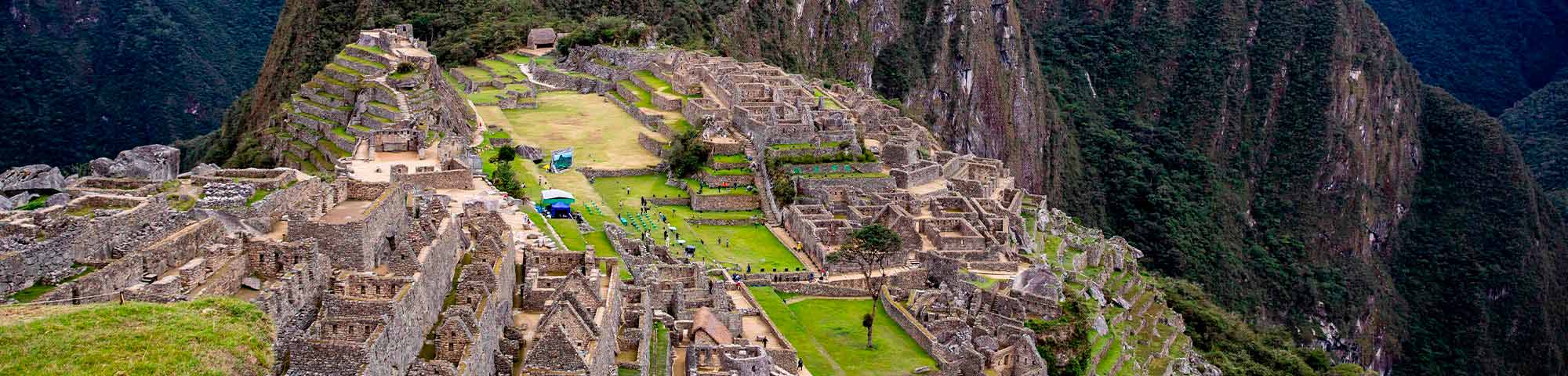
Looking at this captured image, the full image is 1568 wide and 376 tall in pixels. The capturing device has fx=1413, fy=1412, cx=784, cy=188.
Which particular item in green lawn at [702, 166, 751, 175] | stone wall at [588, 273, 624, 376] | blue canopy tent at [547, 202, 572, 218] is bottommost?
green lawn at [702, 166, 751, 175]

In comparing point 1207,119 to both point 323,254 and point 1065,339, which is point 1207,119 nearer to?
point 1065,339

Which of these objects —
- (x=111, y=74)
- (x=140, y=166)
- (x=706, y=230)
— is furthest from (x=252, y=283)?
(x=111, y=74)

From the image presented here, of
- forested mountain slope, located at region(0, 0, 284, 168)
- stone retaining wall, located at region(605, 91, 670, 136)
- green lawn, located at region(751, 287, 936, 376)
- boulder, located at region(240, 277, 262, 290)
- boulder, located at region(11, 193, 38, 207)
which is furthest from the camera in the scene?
forested mountain slope, located at region(0, 0, 284, 168)

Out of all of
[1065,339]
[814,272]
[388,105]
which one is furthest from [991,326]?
[388,105]

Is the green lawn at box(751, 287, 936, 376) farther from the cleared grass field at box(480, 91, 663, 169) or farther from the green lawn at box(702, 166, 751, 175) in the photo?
the cleared grass field at box(480, 91, 663, 169)

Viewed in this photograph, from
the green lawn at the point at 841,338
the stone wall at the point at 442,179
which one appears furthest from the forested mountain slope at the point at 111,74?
the green lawn at the point at 841,338

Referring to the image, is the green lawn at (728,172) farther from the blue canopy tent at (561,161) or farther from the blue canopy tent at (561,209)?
the blue canopy tent at (561,209)

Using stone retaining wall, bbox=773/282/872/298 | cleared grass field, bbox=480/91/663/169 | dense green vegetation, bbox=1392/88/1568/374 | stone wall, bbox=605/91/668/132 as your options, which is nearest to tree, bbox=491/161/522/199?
stone retaining wall, bbox=773/282/872/298
